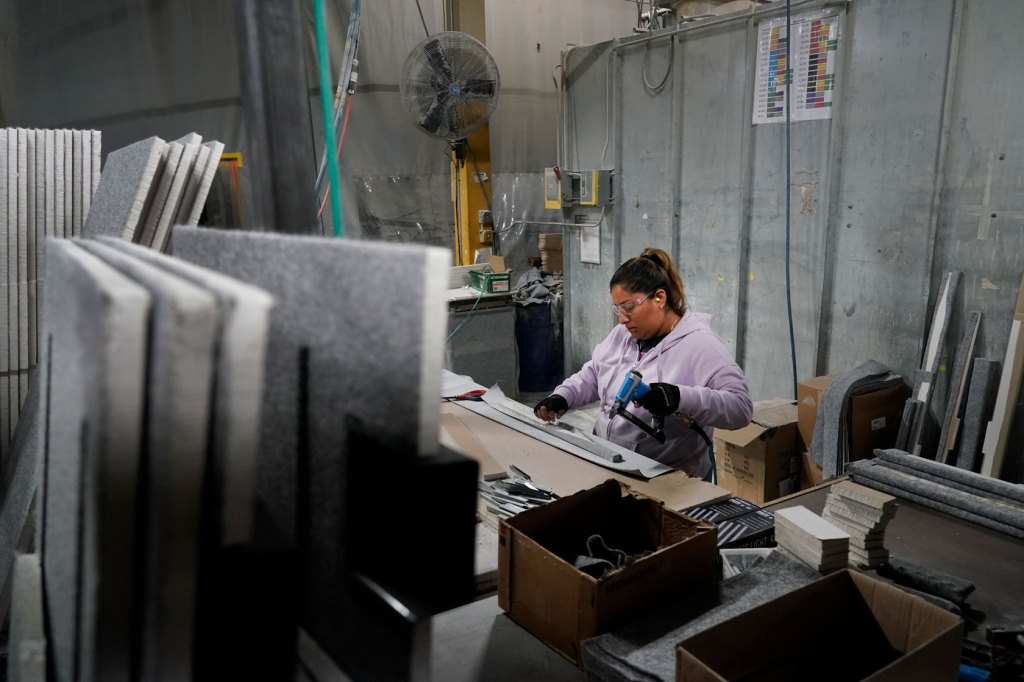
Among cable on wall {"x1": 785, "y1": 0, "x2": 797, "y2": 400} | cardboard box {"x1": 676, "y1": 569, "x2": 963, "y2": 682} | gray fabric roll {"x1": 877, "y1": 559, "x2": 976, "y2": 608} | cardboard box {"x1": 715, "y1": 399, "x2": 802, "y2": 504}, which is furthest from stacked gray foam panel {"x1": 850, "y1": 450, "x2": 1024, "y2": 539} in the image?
cable on wall {"x1": 785, "y1": 0, "x2": 797, "y2": 400}

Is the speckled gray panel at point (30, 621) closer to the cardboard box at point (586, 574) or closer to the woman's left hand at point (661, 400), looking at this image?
the cardboard box at point (586, 574)

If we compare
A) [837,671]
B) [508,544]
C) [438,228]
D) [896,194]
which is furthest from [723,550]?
[438,228]

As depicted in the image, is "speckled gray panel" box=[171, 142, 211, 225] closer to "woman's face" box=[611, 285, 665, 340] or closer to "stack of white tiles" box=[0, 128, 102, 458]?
"stack of white tiles" box=[0, 128, 102, 458]

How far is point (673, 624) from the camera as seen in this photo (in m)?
1.15

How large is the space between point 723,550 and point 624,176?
122 inches

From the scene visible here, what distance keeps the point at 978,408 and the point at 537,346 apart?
2.74 m

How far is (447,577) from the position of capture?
1.36ft

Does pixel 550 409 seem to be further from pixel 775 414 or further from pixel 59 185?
pixel 59 185

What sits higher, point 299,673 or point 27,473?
point 299,673

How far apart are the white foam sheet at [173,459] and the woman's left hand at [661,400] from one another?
5.54ft

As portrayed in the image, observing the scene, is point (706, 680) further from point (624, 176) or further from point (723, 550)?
point (624, 176)

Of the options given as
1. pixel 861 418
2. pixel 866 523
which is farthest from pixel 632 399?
pixel 861 418

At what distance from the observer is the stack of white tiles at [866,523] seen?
144 centimetres

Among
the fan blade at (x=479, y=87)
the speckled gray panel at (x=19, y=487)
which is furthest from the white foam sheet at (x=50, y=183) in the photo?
the fan blade at (x=479, y=87)
